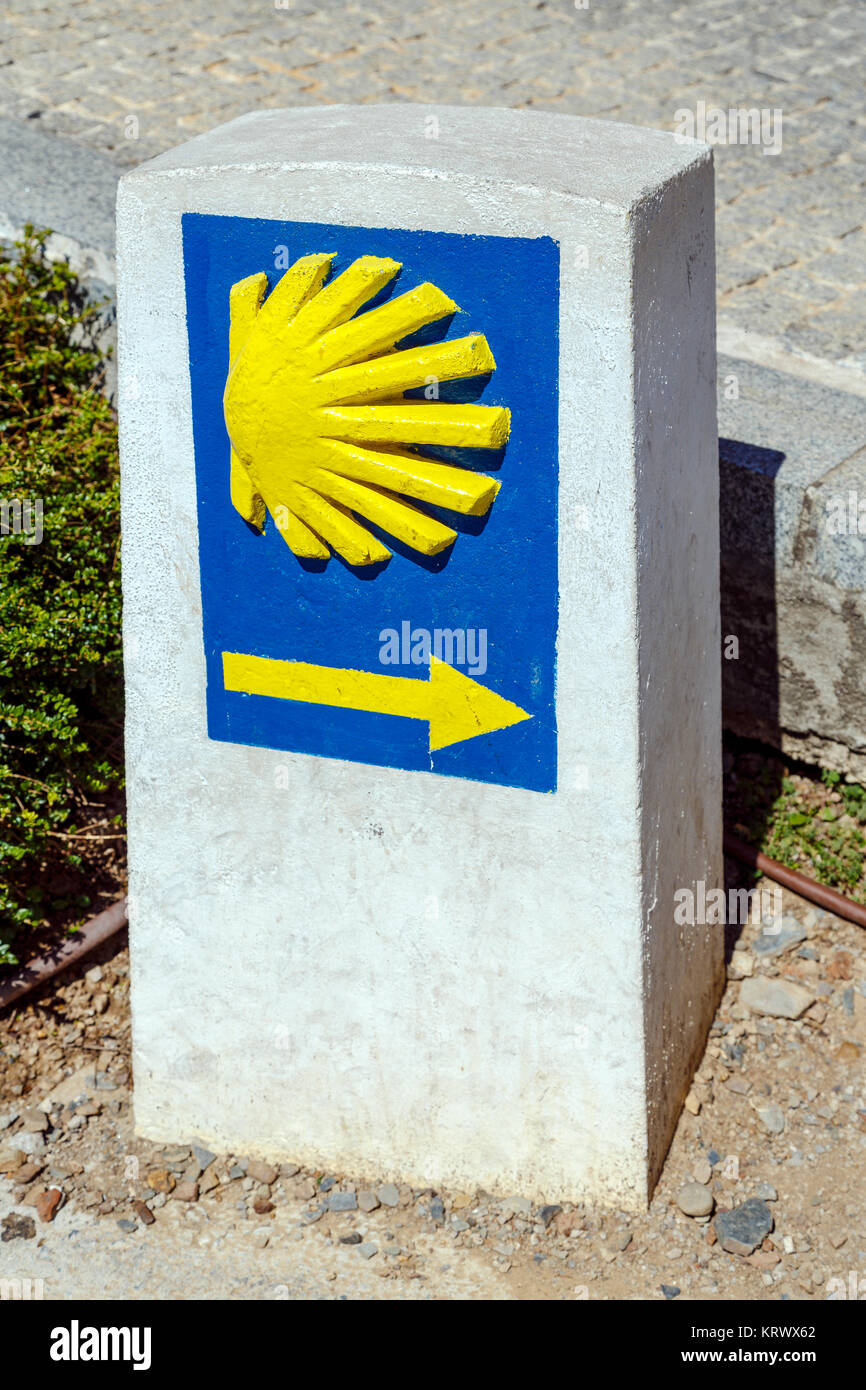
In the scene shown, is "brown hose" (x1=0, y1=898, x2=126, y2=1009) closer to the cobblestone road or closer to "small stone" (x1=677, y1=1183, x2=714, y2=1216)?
"small stone" (x1=677, y1=1183, x2=714, y2=1216)

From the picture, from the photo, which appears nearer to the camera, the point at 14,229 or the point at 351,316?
the point at 351,316

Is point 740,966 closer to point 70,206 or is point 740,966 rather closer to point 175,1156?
point 175,1156

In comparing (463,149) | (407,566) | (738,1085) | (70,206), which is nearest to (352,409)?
(407,566)

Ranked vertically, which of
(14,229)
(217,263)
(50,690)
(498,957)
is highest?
(14,229)

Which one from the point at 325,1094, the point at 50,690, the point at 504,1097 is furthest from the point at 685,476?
the point at 50,690

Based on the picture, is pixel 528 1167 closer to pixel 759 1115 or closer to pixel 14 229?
pixel 759 1115

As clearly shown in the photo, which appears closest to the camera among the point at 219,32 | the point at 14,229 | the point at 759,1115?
the point at 759,1115

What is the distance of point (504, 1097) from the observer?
10.1 feet

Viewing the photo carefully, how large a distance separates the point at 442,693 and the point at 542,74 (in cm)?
453

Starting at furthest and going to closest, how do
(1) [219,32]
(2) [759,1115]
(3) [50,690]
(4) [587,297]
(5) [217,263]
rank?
(1) [219,32], (3) [50,690], (2) [759,1115], (5) [217,263], (4) [587,297]

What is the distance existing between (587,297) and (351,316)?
426 millimetres

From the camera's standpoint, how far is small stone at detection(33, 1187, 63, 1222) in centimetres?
318

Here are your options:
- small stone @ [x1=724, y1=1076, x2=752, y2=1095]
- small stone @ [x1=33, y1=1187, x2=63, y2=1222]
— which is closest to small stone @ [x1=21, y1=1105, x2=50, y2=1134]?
small stone @ [x1=33, y1=1187, x2=63, y2=1222]

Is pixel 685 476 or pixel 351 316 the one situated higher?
pixel 351 316
